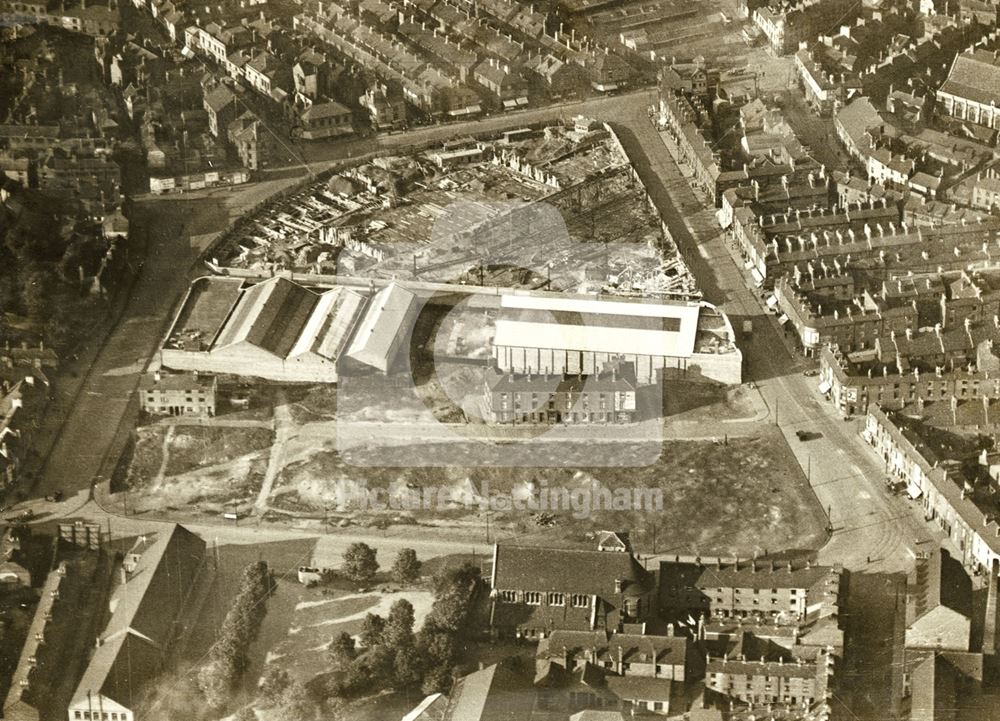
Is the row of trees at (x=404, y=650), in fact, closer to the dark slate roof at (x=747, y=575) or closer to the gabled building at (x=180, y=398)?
the dark slate roof at (x=747, y=575)

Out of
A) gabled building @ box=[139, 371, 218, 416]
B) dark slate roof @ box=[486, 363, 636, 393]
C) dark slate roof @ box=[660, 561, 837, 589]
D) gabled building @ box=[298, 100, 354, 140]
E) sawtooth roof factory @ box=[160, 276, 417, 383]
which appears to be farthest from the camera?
gabled building @ box=[298, 100, 354, 140]

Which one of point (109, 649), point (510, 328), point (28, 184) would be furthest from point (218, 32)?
point (109, 649)

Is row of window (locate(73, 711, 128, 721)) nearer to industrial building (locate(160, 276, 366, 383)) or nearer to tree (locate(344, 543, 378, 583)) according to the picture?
tree (locate(344, 543, 378, 583))

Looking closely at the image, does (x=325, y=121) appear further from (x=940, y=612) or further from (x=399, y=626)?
(x=940, y=612)

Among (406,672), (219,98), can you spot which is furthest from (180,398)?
(219,98)

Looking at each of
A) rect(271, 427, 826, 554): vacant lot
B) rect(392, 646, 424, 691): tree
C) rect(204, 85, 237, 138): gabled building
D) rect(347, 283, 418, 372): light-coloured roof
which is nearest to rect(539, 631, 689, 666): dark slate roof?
rect(392, 646, 424, 691): tree

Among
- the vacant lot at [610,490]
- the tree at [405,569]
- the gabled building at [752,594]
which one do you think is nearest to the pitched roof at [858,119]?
the vacant lot at [610,490]
